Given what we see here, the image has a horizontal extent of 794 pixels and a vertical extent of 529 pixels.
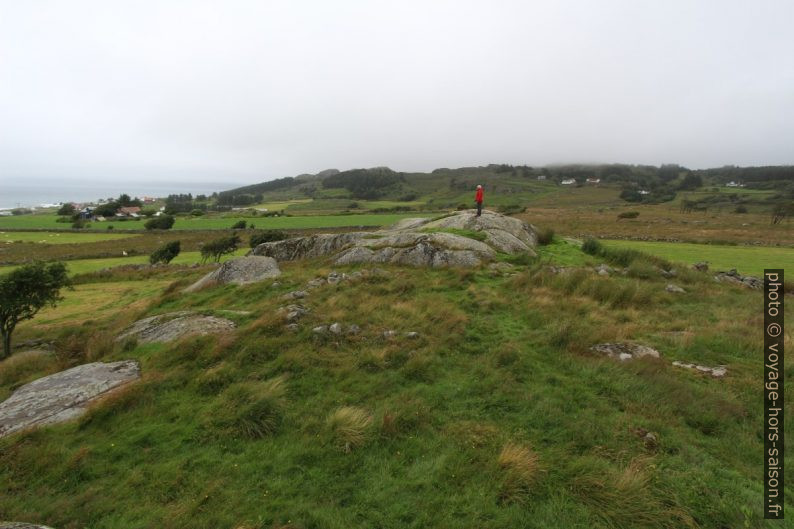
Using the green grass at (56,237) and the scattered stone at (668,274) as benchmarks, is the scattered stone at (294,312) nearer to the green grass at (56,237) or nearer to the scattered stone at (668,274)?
the scattered stone at (668,274)

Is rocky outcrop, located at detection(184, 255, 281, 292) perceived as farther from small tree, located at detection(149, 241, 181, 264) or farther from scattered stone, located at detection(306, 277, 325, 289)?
small tree, located at detection(149, 241, 181, 264)

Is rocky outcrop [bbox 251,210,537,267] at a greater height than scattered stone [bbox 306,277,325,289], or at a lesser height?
greater

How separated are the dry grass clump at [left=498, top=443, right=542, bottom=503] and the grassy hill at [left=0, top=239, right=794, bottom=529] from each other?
0.03 metres

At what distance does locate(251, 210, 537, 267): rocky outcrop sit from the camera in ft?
68.3

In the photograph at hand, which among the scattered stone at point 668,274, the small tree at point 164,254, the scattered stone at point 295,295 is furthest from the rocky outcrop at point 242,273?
the small tree at point 164,254

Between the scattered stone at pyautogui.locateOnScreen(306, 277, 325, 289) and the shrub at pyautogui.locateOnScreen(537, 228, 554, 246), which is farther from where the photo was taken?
the shrub at pyautogui.locateOnScreen(537, 228, 554, 246)

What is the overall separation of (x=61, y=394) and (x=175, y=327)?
419 centimetres

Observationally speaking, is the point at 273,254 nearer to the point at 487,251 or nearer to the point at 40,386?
the point at 487,251

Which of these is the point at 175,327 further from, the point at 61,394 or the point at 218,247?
the point at 218,247

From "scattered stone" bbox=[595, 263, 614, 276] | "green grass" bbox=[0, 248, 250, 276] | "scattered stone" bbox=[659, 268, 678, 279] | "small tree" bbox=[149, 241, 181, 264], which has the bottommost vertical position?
"green grass" bbox=[0, 248, 250, 276]

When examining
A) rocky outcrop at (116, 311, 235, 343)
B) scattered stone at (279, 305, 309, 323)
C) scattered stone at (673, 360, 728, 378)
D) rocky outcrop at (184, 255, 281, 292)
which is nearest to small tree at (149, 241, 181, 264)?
rocky outcrop at (184, 255, 281, 292)

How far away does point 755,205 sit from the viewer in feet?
383

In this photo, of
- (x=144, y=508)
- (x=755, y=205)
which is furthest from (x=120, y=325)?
(x=755, y=205)

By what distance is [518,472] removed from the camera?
19.5 feet
